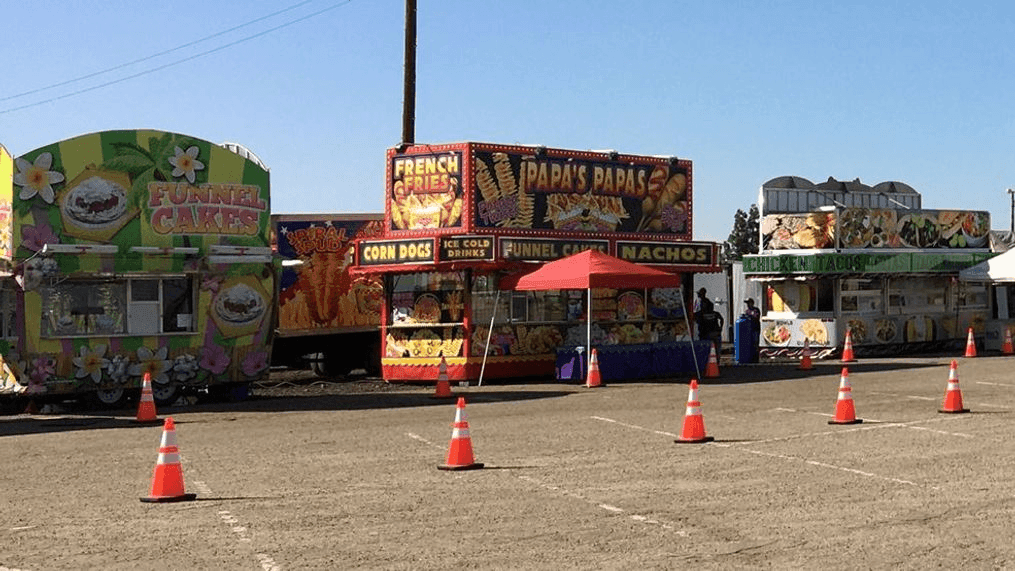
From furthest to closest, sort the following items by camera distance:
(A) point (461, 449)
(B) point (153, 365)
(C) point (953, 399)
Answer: (B) point (153, 365), (C) point (953, 399), (A) point (461, 449)

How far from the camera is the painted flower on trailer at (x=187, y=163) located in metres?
24.4

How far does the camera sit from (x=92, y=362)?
919 inches

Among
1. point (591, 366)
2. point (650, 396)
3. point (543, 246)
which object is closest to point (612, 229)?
point (543, 246)

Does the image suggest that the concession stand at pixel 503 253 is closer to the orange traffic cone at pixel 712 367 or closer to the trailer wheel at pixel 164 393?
the orange traffic cone at pixel 712 367

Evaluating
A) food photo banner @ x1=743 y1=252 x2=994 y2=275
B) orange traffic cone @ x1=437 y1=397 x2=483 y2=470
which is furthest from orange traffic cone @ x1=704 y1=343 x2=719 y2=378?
orange traffic cone @ x1=437 y1=397 x2=483 y2=470

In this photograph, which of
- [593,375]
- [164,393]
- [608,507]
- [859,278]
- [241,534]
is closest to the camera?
[241,534]

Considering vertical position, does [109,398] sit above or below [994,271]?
below

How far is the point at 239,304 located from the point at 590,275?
6.36m

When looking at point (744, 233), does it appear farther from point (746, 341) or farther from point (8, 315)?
point (8, 315)

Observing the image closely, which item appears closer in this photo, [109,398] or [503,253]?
[109,398]

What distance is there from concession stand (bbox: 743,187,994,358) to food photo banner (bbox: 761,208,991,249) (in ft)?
0.08

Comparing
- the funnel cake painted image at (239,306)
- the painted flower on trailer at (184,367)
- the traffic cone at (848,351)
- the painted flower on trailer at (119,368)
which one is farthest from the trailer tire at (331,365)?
the traffic cone at (848,351)

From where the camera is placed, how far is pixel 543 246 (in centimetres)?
2925

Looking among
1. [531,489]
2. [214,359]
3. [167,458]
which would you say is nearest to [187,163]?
[214,359]
